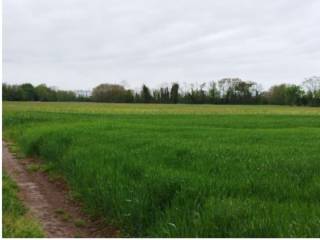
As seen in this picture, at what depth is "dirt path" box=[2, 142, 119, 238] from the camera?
746cm

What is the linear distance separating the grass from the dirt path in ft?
0.67

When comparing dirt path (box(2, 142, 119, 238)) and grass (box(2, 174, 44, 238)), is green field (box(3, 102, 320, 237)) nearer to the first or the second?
dirt path (box(2, 142, 119, 238))

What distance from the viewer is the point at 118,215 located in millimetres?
7594

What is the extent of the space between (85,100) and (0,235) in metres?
131

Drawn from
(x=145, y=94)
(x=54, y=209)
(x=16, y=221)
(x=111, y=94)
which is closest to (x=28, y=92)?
(x=111, y=94)

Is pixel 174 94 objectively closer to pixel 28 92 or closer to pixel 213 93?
pixel 213 93

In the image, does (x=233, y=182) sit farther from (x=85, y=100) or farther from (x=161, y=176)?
(x=85, y=100)

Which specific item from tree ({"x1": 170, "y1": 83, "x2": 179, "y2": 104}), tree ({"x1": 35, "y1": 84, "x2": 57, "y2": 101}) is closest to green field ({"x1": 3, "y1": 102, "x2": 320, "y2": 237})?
tree ({"x1": 170, "y1": 83, "x2": 179, "y2": 104})

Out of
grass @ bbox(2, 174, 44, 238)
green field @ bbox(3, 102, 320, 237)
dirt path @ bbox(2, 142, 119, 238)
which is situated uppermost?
green field @ bbox(3, 102, 320, 237)

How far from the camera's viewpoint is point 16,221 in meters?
7.32

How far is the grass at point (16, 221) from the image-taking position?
6.68 m

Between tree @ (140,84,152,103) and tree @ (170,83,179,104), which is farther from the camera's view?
tree @ (170,83,179,104)

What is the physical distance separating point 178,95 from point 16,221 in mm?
123582

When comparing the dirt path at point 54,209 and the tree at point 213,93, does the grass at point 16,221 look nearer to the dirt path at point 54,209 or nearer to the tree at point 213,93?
the dirt path at point 54,209
